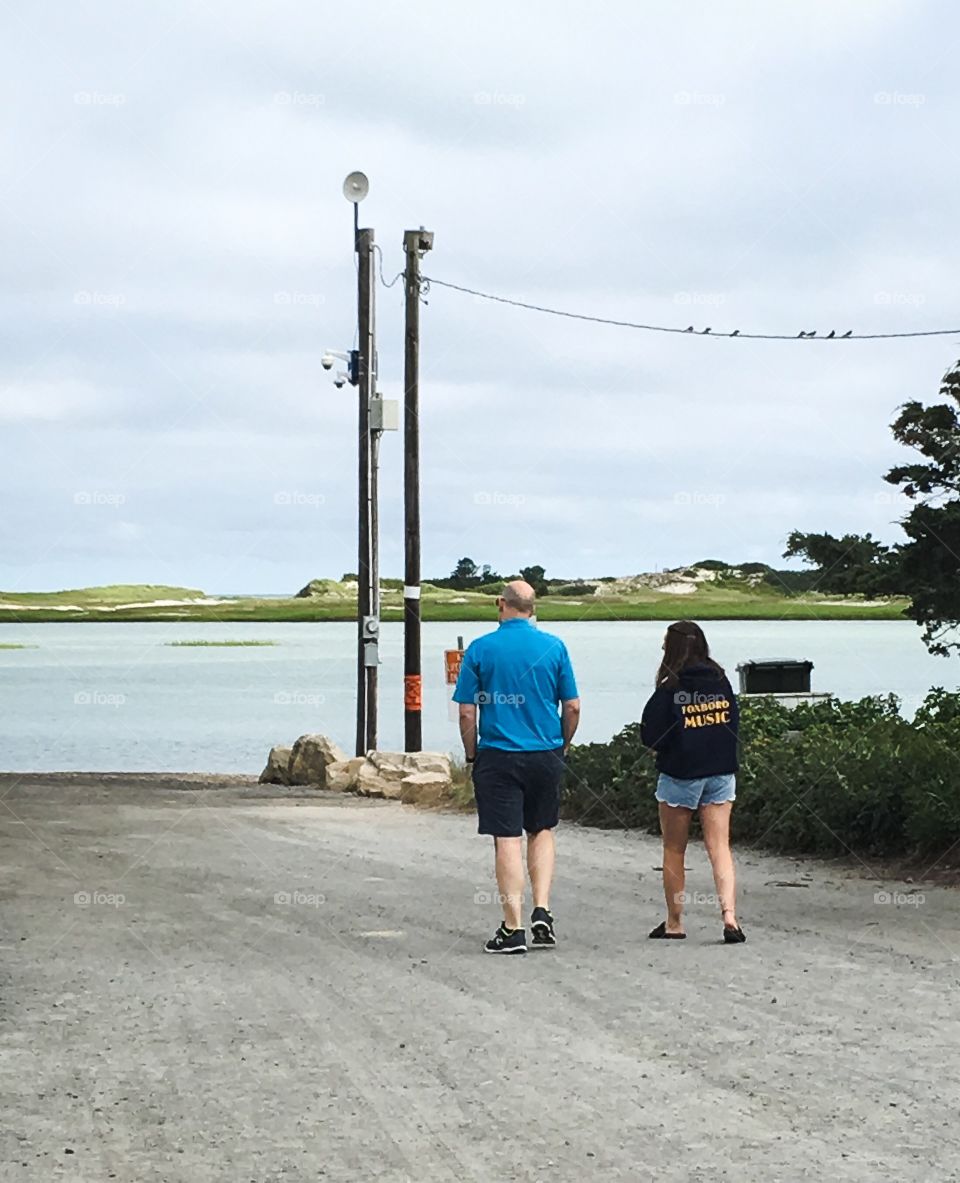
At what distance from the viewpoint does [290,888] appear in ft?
46.5

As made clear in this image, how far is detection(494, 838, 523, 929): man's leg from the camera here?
35.4 feet

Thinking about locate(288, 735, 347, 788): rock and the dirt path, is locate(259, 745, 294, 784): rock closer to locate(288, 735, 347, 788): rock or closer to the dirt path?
locate(288, 735, 347, 788): rock

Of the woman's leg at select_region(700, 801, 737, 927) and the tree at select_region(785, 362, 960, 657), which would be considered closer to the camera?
the woman's leg at select_region(700, 801, 737, 927)

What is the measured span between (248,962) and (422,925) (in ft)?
5.89

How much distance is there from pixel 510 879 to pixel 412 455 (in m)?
17.2

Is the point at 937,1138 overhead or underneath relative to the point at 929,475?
underneath

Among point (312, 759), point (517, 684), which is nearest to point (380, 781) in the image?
point (312, 759)

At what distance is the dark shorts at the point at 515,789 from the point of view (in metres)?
11.2

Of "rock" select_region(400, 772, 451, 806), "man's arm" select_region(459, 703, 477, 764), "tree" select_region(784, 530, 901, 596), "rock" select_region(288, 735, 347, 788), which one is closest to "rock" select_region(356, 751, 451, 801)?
"rock" select_region(400, 772, 451, 806)

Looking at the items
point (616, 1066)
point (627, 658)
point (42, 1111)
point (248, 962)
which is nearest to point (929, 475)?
point (248, 962)

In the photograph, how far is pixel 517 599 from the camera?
445 inches

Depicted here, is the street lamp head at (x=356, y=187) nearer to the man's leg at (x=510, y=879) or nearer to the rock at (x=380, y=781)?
the rock at (x=380, y=781)

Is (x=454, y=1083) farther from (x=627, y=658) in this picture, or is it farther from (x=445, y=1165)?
(x=627, y=658)

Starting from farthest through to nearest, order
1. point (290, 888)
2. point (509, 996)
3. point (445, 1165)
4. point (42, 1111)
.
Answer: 1. point (290, 888)
2. point (509, 996)
3. point (42, 1111)
4. point (445, 1165)
